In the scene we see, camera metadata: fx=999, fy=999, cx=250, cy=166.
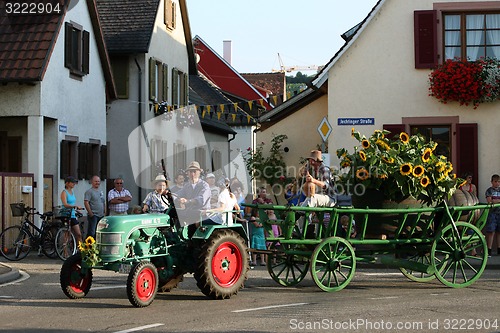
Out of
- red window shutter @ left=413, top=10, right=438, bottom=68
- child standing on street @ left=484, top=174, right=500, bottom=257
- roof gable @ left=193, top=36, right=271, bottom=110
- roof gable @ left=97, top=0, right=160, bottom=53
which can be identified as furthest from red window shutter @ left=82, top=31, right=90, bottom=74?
roof gable @ left=193, top=36, right=271, bottom=110

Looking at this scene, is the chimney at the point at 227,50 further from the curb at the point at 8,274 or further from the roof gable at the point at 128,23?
the curb at the point at 8,274

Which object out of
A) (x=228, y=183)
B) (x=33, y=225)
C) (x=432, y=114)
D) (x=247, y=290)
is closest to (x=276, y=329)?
(x=247, y=290)

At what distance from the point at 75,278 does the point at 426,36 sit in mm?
13561

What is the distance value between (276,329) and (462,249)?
4948 mm

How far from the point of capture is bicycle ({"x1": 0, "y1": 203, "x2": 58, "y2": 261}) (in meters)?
20.7

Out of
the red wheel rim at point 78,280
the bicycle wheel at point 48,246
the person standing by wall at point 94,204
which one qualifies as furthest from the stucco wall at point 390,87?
the red wheel rim at point 78,280

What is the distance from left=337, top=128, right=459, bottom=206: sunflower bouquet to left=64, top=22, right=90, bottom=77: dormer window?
557 inches

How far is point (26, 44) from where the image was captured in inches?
987

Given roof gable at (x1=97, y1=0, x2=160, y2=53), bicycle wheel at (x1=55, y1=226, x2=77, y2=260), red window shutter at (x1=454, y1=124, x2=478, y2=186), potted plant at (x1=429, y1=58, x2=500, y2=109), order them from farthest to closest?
roof gable at (x1=97, y1=0, x2=160, y2=53), red window shutter at (x1=454, y1=124, x2=478, y2=186), potted plant at (x1=429, y1=58, x2=500, y2=109), bicycle wheel at (x1=55, y1=226, x2=77, y2=260)

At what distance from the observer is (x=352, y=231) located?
1413 cm

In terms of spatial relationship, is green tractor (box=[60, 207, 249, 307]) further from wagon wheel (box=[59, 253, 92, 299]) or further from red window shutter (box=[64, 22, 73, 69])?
red window shutter (box=[64, 22, 73, 69])

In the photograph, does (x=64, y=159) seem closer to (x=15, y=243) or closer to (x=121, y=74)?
(x=15, y=243)

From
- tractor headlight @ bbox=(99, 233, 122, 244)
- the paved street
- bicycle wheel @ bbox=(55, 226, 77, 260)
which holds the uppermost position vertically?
tractor headlight @ bbox=(99, 233, 122, 244)

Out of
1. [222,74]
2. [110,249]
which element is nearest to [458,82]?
[110,249]
